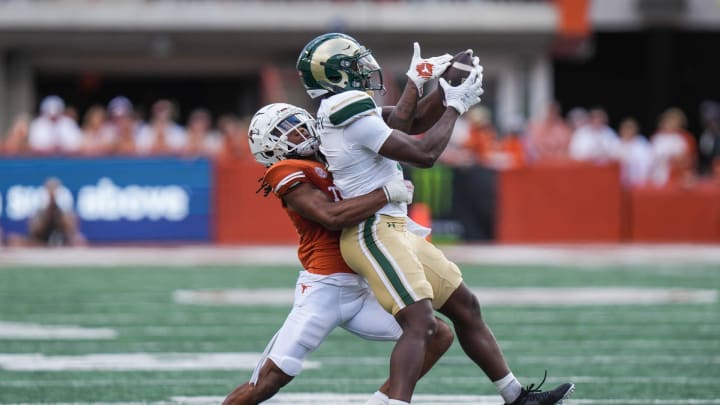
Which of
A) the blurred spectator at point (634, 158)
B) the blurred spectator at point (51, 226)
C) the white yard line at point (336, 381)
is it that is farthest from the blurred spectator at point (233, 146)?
the white yard line at point (336, 381)

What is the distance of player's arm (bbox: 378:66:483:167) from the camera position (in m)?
5.08

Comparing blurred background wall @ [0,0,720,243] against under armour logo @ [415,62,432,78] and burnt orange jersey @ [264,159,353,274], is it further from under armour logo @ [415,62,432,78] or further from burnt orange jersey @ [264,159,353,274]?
under armour logo @ [415,62,432,78]

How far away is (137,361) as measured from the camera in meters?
7.71

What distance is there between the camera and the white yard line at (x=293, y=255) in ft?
46.1

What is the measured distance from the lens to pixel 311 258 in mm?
5402

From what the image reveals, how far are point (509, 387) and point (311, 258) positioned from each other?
98cm

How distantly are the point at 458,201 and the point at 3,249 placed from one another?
17.9 feet

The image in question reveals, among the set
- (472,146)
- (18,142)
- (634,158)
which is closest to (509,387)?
(472,146)

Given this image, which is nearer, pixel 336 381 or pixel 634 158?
pixel 336 381

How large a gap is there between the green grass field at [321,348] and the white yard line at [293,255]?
4.11 feet

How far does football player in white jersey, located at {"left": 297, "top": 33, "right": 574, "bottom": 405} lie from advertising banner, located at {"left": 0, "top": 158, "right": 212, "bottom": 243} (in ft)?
36.7

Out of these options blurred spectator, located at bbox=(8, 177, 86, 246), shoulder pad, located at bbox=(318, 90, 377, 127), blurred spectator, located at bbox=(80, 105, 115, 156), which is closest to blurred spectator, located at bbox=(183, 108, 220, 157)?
blurred spectator, located at bbox=(80, 105, 115, 156)

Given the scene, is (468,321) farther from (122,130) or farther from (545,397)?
(122,130)

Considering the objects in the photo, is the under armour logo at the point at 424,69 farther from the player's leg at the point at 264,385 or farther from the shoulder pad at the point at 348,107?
the player's leg at the point at 264,385
